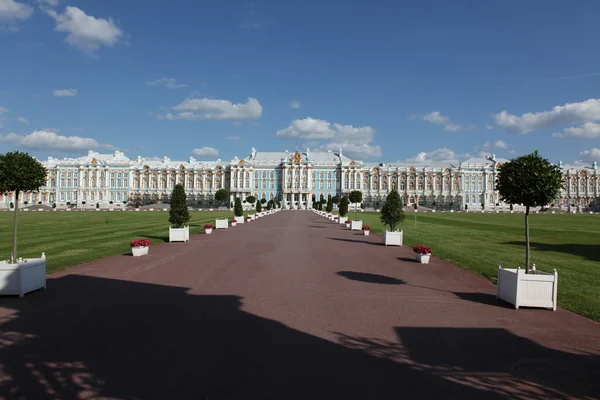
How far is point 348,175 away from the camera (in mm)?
112812

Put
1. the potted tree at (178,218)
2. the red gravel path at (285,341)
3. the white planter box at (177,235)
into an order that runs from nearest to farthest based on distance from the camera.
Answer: the red gravel path at (285,341)
the white planter box at (177,235)
the potted tree at (178,218)

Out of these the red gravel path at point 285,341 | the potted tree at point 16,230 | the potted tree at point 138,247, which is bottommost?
the red gravel path at point 285,341

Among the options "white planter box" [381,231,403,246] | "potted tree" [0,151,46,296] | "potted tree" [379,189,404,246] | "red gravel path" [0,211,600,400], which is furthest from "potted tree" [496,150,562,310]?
"potted tree" [379,189,404,246]

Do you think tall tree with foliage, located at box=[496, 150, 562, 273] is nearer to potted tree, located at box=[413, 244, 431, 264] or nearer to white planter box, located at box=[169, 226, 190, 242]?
potted tree, located at box=[413, 244, 431, 264]

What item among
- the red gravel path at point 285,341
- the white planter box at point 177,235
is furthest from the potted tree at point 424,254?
the white planter box at point 177,235

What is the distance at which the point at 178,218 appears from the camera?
2180 centimetres

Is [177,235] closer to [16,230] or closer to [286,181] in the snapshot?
[16,230]

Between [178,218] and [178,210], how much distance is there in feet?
1.37

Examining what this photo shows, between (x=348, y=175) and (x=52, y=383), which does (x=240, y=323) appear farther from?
(x=348, y=175)

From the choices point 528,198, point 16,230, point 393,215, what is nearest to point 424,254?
point 528,198

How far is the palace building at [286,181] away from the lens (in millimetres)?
111250

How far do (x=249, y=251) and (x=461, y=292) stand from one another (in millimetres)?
9548

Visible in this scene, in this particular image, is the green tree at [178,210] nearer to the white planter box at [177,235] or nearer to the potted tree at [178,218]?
the potted tree at [178,218]

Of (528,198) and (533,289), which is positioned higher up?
(528,198)
